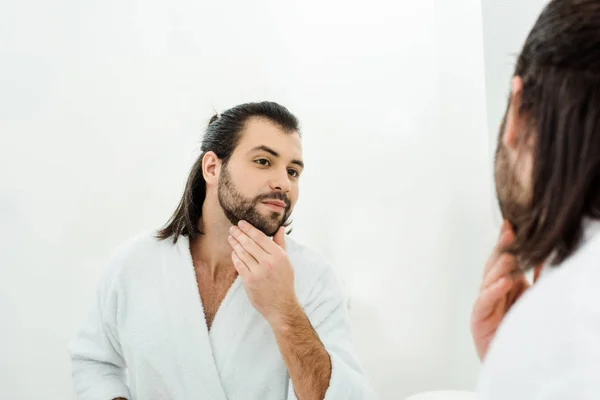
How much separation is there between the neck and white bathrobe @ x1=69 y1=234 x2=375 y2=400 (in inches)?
1.4

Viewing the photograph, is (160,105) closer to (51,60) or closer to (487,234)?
(51,60)

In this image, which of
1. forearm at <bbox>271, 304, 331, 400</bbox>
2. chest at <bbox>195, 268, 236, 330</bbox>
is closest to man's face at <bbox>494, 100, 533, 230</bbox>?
forearm at <bbox>271, 304, 331, 400</bbox>

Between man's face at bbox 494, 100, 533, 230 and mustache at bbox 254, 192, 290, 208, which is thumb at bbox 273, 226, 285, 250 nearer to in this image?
mustache at bbox 254, 192, 290, 208

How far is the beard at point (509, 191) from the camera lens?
0.59m

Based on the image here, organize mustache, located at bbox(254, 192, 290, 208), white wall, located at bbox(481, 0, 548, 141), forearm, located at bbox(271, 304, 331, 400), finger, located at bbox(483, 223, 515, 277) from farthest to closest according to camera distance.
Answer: white wall, located at bbox(481, 0, 548, 141) < mustache, located at bbox(254, 192, 290, 208) < forearm, located at bbox(271, 304, 331, 400) < finger, located at bbox(483, 223, 515, 277)

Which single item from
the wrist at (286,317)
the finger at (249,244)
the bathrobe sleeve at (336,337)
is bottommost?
the bathrobe sleeve at (336,337)

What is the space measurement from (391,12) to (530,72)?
0.82m

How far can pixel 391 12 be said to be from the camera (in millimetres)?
1319

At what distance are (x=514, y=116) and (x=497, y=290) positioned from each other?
224 mm

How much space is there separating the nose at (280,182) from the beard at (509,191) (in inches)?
18.8

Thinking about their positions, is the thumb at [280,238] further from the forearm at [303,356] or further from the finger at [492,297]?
the finger at [492,297]

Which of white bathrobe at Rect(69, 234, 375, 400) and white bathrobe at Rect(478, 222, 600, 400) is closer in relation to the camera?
white bathrobe at Rect(478, 222, 600, 400)

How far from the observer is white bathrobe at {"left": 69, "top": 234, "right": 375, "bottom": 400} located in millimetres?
1002

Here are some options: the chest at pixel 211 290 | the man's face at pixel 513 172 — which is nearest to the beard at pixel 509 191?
the man's face at pixel 513 172
